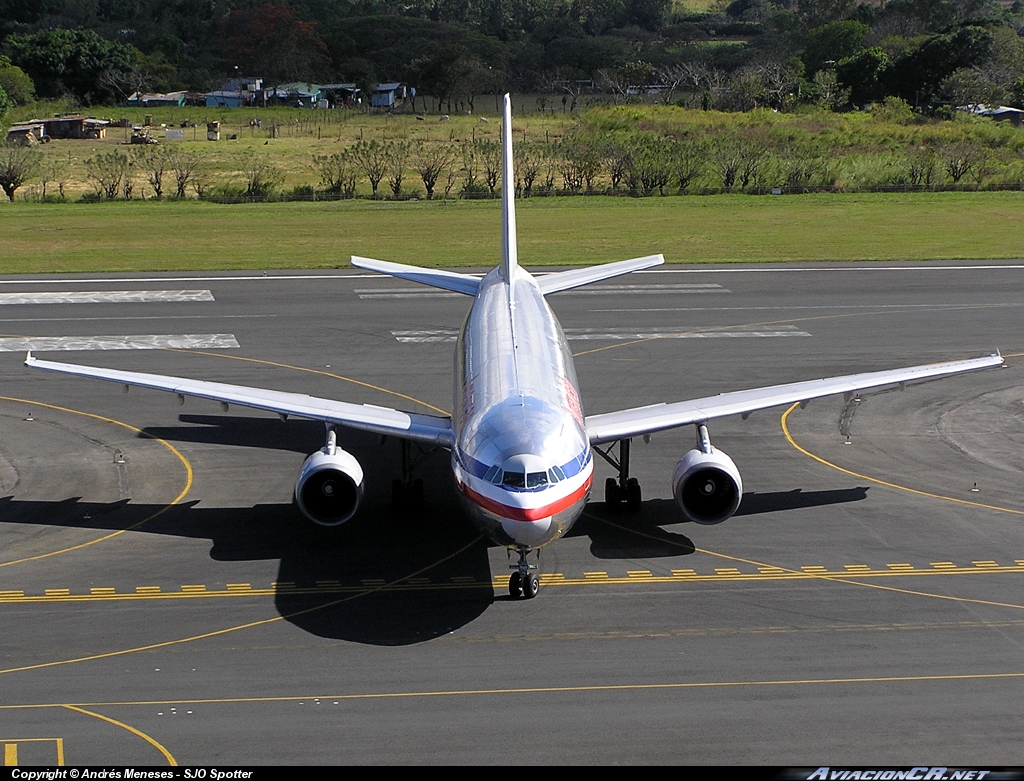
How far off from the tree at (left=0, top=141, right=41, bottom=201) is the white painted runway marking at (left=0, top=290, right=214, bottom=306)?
35306 mm

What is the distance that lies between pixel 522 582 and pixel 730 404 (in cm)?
867

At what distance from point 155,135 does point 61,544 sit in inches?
4232

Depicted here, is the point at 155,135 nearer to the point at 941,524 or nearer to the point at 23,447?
the point at 23,447

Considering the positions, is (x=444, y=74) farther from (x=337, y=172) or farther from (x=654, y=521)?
(x=654, y=521)

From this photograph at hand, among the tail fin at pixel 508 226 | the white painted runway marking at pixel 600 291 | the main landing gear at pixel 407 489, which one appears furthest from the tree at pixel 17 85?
the main landing gear at pixel 407 489

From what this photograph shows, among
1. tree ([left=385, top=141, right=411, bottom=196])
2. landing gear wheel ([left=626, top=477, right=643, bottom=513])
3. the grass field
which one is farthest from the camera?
tree ([left=385, top=141, right=411, bottom=196])

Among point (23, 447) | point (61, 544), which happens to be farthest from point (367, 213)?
point (61, 544)

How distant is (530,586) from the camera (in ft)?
88.9

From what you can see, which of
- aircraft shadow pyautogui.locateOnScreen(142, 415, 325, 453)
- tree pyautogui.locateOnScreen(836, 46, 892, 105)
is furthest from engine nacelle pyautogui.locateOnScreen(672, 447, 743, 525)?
tree pyautogui.locateOnScreen(836, 46, 892, 105)

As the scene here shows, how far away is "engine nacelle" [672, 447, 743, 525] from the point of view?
29.2 meters

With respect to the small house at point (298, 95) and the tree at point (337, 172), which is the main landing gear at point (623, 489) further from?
the small house at point (298, 95)

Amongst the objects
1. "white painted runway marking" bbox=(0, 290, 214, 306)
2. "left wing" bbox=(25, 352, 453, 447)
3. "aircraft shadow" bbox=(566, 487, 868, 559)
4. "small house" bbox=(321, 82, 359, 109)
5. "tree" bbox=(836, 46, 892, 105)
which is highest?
"tree" bbox=(836, 46, 892, 105)

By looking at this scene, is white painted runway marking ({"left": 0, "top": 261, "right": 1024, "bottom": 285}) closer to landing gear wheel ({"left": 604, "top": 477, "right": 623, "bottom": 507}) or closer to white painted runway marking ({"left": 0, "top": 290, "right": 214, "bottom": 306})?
white painted runway marking ({"left": 0, "top": 290, "right": 214, "bottom": 306})

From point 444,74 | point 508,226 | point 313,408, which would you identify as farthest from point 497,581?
point 444,74
